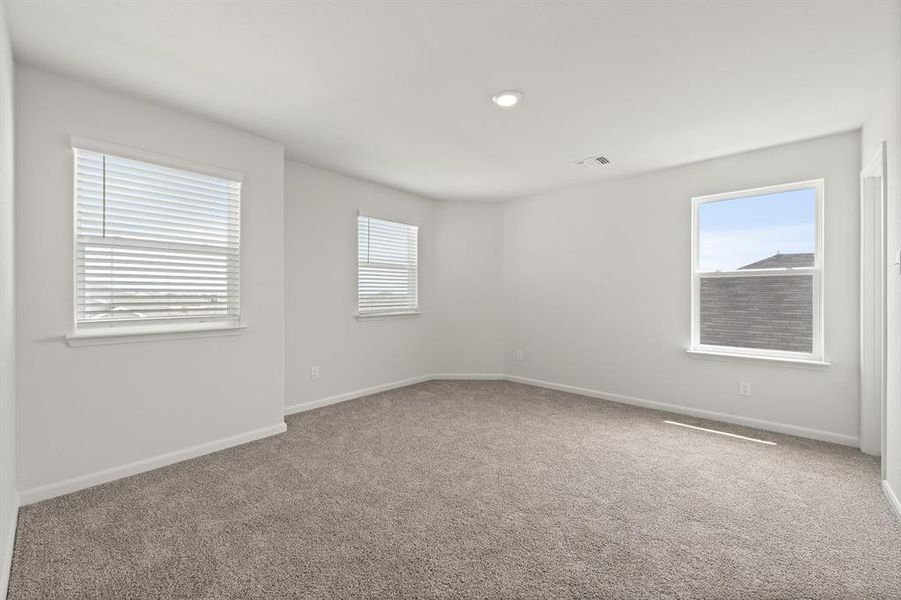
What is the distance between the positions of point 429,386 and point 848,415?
3.91 metres

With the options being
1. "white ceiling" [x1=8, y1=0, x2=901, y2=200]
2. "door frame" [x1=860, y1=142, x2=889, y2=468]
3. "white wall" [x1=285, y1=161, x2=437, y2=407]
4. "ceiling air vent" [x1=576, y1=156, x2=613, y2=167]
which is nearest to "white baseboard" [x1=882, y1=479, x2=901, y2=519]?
"door frame" [x1=860, y1=142, x2=889, y2=468]

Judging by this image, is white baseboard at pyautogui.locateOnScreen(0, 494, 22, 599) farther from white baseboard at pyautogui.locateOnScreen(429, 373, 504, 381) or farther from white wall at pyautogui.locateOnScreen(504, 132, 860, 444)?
white wall at pyautogui.locateOnScreen(504, 132, 860, 444)

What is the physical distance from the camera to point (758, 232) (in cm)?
369

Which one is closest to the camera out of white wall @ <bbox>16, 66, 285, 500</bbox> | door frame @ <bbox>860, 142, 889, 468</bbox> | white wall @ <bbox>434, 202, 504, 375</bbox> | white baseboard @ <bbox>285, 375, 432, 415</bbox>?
white wall @ <bbox>16, 66, 285, 500</bbox>

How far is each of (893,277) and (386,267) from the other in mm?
4242

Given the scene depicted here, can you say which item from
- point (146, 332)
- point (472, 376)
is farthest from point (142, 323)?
point (472, 376)

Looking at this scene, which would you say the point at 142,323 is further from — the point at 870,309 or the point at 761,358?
the point at 870,309

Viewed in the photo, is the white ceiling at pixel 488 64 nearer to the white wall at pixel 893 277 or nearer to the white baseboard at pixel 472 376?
the white wall at pixel 893 277

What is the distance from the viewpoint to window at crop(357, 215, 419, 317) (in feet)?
15.5

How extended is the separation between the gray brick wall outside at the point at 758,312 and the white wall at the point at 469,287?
2.48 meters

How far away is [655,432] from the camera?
3.51m

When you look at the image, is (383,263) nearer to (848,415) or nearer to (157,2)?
(157,2)

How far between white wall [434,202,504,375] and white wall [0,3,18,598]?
4114 mm

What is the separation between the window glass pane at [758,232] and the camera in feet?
11.4
